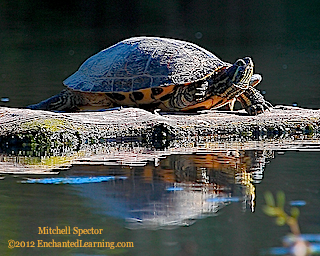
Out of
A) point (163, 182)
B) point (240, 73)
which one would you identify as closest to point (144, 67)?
A: point (240, 73)

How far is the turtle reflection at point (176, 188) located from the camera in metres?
4.37

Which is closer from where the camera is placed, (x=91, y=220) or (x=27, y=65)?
(x=91, y=220)

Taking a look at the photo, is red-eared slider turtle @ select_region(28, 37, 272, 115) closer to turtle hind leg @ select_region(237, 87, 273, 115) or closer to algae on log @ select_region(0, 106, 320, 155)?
turtle hind leg @ select_region(237, 87, 273, 115)

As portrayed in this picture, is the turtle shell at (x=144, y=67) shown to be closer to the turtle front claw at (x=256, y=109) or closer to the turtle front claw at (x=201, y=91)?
the turtle front claw at (x=201, y=91)

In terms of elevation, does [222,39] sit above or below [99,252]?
above

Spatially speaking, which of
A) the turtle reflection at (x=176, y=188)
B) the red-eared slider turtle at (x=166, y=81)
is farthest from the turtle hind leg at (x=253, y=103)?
the turtle reflection at (x=176, y=188)

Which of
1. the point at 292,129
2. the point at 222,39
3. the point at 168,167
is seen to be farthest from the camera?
the point at 222,39

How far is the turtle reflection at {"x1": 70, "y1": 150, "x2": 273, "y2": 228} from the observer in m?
4.37

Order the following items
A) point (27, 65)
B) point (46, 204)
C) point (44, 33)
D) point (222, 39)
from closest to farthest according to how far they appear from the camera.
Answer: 1. point (46, 204)
2. point (27, 65)
3. point (222, 39)
4. point (44, 33)

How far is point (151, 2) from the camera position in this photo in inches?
1684

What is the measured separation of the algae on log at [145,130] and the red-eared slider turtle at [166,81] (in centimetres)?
31

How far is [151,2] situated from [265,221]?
39421 millimetres

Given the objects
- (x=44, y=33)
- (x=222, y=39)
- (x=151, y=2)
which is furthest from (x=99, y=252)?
(x=151, y=2)

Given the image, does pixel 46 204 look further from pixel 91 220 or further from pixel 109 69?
pixel 109 69
